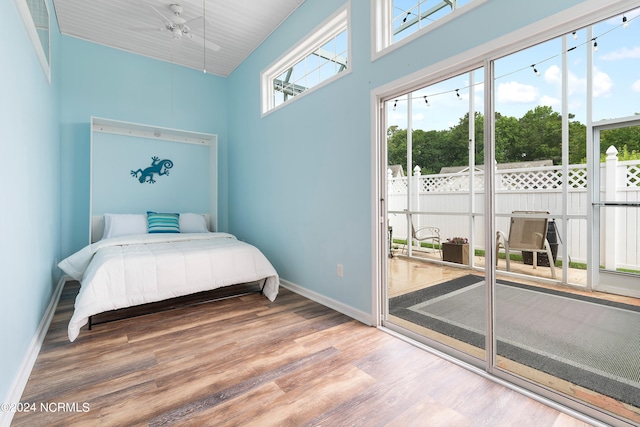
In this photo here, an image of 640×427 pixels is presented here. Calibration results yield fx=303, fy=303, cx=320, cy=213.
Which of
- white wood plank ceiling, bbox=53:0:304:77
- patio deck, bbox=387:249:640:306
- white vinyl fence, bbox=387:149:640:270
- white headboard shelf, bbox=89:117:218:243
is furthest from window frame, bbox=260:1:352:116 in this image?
patio deck, bbox=387:249:640:306

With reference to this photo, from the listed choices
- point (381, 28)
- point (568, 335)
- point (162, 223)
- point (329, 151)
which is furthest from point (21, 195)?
point (568, 335)

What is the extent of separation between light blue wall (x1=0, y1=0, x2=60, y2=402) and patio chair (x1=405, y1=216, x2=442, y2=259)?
2.56 metres

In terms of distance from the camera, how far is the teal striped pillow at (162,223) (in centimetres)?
406

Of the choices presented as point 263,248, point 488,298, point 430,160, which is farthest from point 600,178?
point 263,248

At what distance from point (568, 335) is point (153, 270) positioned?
3.09 metres

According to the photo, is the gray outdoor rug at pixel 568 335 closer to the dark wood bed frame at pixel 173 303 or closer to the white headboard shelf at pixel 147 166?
the dark wood bed frame at pixel 173 303

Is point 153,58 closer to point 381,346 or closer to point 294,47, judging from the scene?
point 294,47

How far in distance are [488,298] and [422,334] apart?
635 millimetres

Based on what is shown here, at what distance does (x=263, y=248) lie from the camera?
4.06 m

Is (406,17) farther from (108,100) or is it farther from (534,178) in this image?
(108,100)

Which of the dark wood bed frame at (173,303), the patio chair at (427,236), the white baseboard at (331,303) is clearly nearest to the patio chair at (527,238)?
the patio chair at (427,236)

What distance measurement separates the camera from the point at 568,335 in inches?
75.0

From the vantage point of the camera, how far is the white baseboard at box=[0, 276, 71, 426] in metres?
1.42

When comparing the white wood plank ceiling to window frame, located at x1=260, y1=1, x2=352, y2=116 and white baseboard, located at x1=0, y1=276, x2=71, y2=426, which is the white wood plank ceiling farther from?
white baseboard, located at x1=0, y1=276, x2=71, y2=426
